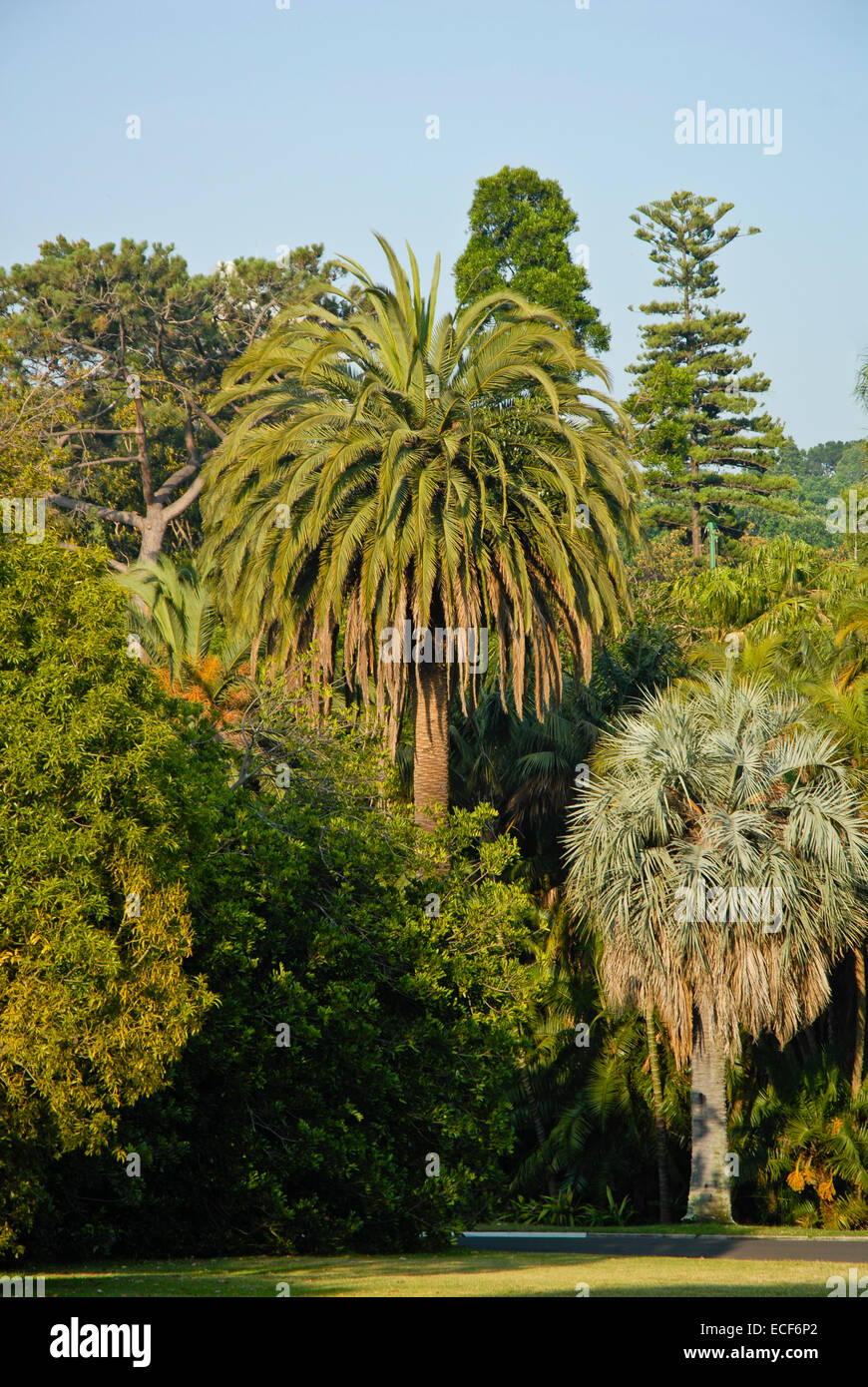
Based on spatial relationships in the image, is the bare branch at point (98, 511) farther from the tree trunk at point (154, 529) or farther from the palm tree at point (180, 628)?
the palm tree at point (180, 628)

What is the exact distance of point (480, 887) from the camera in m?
19.8

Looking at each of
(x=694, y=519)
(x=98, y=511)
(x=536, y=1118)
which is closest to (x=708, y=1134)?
(x=536, y=1118)

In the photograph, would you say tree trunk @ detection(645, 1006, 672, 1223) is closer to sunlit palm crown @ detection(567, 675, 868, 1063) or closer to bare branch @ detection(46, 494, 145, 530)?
sunlit palm crown @ detection(567, 675, 868, 1063)

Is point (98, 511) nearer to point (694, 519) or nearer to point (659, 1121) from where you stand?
point (659, 1121)

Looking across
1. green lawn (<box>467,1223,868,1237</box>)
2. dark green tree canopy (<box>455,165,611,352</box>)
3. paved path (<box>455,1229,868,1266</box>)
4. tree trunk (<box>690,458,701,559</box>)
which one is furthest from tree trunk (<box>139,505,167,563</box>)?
paved path (<box>455,1229,868,1266</box>)

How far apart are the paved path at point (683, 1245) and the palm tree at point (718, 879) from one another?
262 centimetres

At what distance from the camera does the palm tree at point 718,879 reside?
73.4ft

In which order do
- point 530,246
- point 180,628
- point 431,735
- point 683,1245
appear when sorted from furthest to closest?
point 530,246
point 180,628
point 431,735
point 683,1245

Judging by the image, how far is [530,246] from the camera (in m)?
51.6

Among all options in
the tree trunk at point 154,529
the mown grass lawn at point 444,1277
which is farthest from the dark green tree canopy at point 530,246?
the mown grass lawn at point 444,1277

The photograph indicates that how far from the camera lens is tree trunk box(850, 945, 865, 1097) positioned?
25.9 m

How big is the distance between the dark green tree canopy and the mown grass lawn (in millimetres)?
38385

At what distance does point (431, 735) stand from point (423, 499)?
357 cm
